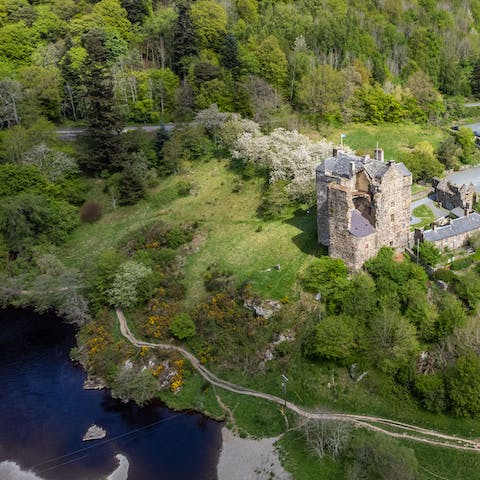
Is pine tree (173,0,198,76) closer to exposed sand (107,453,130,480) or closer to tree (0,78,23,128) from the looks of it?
tree (0,78,23,128)

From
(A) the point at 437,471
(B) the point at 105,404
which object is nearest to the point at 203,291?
(B) the point at 105,404

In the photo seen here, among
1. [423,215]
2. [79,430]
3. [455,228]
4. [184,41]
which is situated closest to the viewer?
[79,430]

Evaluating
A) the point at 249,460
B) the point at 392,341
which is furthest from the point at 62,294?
the point at 392,341

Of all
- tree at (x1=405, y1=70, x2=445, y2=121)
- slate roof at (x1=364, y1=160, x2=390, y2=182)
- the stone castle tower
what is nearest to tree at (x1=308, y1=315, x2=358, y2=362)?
the stone castle tower

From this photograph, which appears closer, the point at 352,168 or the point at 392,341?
the point at 392,341

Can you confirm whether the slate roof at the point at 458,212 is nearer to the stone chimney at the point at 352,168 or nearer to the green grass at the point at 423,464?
the stone chimney at the point at 352,168

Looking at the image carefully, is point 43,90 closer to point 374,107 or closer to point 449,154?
point 374,107
